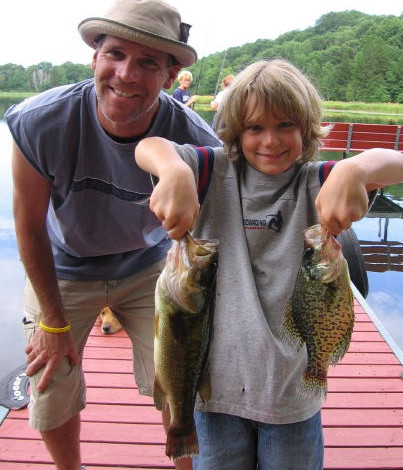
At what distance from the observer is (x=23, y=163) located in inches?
93.6

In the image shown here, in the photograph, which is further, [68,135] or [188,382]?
[68,135]

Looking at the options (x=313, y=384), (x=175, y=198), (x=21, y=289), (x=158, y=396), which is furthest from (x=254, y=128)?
(x=21, y=289)

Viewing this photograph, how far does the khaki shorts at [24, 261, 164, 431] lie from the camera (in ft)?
8.71

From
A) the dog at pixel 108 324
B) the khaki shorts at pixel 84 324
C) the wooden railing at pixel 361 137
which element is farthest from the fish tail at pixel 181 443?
the wooden railing at pixel 361 137

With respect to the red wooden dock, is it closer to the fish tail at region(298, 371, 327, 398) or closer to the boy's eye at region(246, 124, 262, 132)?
the fish tail at region(298, 371, 327, 398)

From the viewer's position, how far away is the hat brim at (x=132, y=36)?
2109mm

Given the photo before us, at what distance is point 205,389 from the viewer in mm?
1835

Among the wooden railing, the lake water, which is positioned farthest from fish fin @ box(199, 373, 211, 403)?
the wooden railing

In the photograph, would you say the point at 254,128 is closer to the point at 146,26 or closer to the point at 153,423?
the point at 146,26

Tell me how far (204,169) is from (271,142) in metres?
0.29

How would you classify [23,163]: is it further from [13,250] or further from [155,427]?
[13,250]

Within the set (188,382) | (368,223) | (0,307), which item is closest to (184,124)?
(188,382)

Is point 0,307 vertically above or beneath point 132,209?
beneath

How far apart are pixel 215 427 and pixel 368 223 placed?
11094mm
